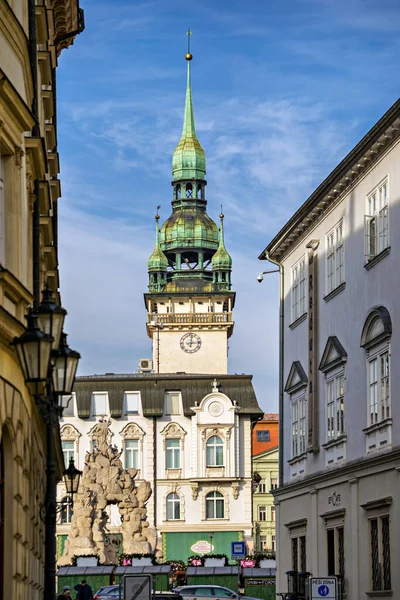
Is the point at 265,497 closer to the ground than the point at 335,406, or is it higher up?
higher up

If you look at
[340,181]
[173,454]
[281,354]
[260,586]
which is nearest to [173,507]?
[173,454]

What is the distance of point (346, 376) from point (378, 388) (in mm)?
3498

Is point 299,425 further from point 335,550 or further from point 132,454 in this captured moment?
point 132,454

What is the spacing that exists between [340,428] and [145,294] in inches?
4084

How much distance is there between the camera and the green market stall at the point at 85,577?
2189 inches

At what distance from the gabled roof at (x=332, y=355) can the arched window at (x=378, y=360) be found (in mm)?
2223

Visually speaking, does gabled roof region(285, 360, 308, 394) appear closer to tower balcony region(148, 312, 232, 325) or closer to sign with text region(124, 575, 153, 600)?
sign with text region(124, 575, 153, 600)

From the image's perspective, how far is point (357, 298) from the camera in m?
36.6

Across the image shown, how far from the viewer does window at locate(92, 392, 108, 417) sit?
101125 millimetres

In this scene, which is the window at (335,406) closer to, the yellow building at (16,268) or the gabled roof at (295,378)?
the gabled roof at (295,378)

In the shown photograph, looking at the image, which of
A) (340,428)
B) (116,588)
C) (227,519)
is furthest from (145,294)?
(340,428)

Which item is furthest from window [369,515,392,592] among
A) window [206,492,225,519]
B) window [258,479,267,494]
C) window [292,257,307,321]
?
window [258,479,267,494]

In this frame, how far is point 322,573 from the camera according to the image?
39812mm

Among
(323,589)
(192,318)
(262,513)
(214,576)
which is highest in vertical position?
(192,318)
